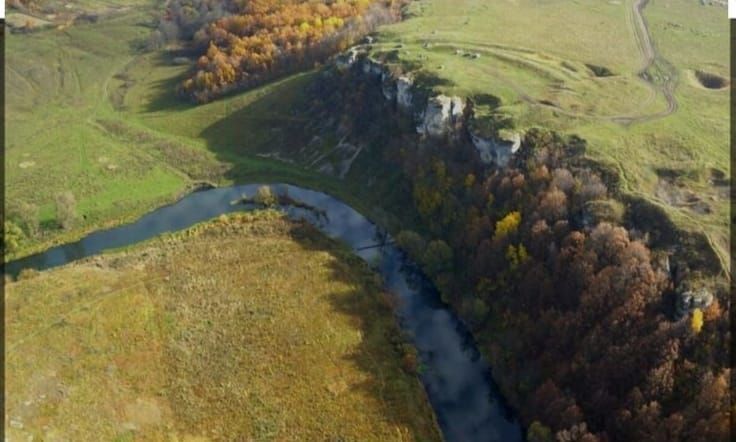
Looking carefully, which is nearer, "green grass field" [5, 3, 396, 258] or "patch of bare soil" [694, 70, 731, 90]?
"patch of bare soil" [694, 70, 731, 90]

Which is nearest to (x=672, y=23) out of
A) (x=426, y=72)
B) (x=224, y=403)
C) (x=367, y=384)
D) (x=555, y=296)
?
(x=426, y=72)

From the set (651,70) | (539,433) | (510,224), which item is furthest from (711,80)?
(539,433)

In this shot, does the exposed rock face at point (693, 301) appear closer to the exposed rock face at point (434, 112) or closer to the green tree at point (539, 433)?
the green tree at point (539, 433)

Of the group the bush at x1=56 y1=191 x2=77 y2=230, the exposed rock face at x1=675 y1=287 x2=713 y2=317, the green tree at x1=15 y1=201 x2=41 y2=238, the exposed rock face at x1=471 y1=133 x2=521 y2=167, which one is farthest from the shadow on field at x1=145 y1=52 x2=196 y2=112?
the exposed rock face at x1=675 y1=287 x2=713 y2=317

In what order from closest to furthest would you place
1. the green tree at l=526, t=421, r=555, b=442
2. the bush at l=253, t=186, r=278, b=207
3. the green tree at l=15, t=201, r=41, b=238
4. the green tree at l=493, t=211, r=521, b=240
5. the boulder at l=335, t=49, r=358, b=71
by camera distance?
1. the green tree at l=526, t=421, r=555, b=442
2. the green tree at l=493, t=211, r=521, b=240
3. the green tree at l=15, t=201, r=41, b=238
4. the bush at l=253, t=186, r=278, b=207
5. the boulder at l=335, t=49, r=358, b=71

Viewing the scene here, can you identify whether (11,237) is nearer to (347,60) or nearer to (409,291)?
(409,291)

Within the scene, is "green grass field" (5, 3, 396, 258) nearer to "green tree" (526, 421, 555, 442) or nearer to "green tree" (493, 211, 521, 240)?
"green tree" (493, 211, 521, 240)
